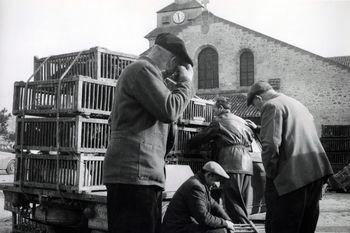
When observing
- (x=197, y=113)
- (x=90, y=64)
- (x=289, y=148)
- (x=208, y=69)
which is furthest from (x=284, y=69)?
(x=289, y=148)

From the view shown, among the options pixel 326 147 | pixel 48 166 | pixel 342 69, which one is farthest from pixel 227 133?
pixel 342 69

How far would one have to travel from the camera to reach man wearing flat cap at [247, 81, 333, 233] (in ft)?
12.0

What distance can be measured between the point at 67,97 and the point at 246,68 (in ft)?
69.4

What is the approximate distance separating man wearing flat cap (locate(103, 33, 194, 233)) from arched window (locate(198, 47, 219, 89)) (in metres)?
23.3

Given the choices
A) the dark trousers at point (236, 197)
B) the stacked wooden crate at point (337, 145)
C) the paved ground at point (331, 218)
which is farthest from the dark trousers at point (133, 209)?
the stacked wooden crate at point (337, 145)

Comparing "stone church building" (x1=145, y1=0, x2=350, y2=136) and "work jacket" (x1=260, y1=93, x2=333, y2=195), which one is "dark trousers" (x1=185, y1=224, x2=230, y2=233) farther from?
"stone church building" (x1=145, y1=0, x2=350, y2=136)

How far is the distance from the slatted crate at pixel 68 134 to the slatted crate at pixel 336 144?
1327cm

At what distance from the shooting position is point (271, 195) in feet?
12.5

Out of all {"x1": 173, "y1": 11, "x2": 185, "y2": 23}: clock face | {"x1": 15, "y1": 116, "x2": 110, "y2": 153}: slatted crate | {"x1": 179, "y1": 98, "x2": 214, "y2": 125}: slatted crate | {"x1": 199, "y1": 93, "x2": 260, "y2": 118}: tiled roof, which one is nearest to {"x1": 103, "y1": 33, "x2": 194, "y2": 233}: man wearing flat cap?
{"x1": 15, "y1": 116, "x2": 110, "y2": 153}: slatted crate

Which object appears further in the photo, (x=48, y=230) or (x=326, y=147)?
(x=326, y=147)

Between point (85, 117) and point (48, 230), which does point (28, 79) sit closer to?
point (85, 117)

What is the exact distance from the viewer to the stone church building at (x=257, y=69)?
21875 millimetres

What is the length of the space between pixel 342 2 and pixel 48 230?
5970 mm

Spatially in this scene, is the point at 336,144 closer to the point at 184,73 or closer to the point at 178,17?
the point at 184,73
